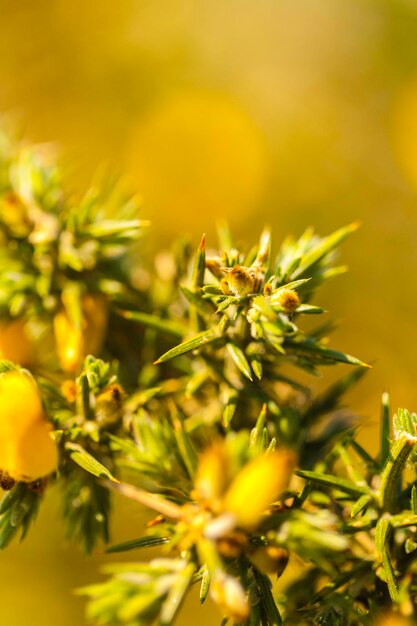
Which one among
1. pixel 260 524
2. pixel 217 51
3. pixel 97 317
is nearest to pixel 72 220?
pixel 97 317

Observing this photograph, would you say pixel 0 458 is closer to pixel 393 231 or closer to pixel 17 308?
pixel 17 308

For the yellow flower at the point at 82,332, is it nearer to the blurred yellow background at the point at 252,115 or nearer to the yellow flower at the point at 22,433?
the yellow flower at the point at 22,433

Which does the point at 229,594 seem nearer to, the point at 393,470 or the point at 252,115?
the point at 393,470

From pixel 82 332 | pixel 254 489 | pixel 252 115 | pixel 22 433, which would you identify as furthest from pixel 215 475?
Answer: pixel 252 115

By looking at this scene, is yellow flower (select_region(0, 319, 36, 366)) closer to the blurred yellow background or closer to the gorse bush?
the gorse bush

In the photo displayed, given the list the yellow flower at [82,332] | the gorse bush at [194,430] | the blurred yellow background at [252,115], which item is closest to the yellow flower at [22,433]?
the gorse bush at [194,430]

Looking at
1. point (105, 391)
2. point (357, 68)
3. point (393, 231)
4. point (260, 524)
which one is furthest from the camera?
point (357, 68)

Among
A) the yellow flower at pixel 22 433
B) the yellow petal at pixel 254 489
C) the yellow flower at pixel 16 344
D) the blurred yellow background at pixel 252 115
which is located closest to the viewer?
the yellow petal at pixel 254 489
